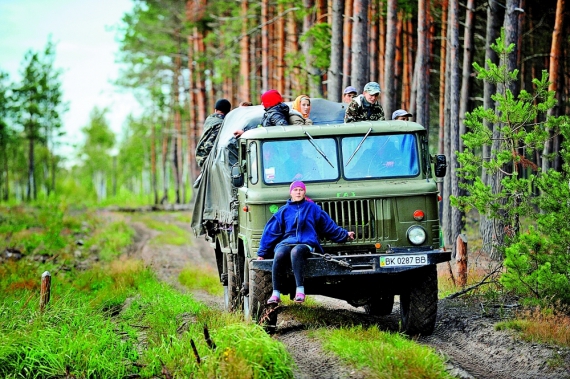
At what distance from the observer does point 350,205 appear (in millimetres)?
9781

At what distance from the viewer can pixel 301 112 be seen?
37.5 feet

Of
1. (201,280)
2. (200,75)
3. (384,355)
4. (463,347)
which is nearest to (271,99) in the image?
(463,347)

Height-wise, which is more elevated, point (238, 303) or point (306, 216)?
point (306, 216)

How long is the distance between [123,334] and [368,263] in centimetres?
328

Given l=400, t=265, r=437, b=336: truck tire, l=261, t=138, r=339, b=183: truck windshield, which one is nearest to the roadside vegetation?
l=261, t=138, r=339, b=183: truck windshield

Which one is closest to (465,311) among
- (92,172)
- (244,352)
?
(244,352)

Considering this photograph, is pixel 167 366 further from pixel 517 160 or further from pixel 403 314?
pixel 517 160

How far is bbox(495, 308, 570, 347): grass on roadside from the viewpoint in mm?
9016

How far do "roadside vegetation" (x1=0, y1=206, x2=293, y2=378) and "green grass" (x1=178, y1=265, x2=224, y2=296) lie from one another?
728 mm

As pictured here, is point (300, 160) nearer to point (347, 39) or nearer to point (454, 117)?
point (454, 117)

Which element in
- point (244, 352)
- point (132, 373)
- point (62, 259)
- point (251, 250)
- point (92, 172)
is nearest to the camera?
point (244, 352)

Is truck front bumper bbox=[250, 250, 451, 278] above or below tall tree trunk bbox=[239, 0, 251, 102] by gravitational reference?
below

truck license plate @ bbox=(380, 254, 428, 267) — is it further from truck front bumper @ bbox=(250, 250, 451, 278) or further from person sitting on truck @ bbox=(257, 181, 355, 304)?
person sitting on truck @ bbox=(257, 181, 355, 304)

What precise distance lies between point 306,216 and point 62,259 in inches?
513
